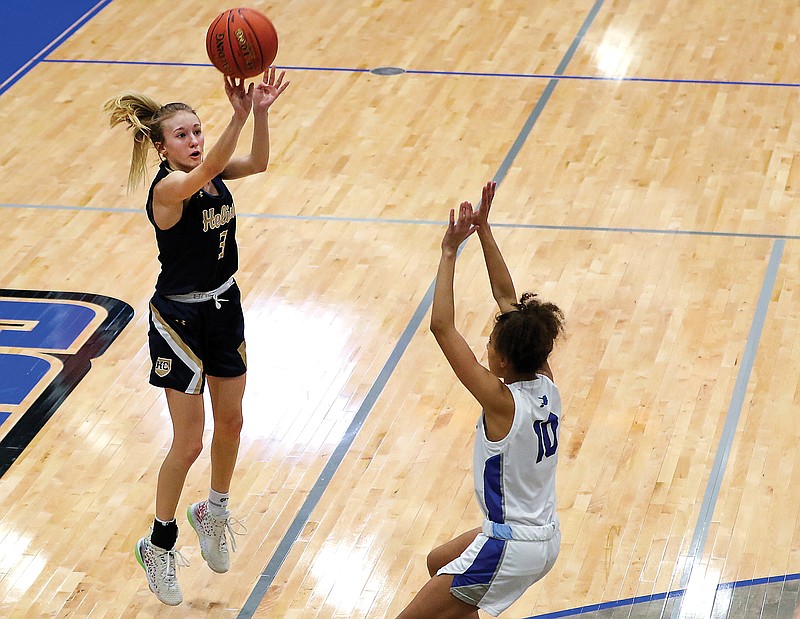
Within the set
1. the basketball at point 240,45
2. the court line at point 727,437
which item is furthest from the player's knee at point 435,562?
the basketball at point 240,45

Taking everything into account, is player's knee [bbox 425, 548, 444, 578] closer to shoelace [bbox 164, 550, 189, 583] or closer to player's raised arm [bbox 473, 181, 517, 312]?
player's raised arm [bbox 473, 181, 517, 312]

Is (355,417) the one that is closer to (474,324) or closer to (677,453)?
(474,324)

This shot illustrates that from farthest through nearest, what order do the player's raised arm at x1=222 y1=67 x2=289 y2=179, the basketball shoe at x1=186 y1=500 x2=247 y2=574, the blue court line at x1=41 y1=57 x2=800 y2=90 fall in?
the blue court line at x1=41 y1=57 x2=800 y2=90 < the basketball shoe at x1=186 y1=500 x2=247 y2=574 < the player's raised arm at x1=222 y1=67 x2=289 y2=179

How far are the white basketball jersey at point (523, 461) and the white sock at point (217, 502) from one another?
53.9 inches

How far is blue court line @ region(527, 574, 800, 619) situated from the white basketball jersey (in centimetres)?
109

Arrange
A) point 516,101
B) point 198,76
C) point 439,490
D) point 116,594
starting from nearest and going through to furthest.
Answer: point 116,594
point 439,490
point 516,101
point 198,76

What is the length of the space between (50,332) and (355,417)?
1830 mm

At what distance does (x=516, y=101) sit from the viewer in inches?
379

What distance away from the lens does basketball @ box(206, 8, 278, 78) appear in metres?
4.72

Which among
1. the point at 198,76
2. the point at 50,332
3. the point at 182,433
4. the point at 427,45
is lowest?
the point at 427,45

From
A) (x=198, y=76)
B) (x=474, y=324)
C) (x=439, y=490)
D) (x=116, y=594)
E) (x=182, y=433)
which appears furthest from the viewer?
(x=198, y=76)

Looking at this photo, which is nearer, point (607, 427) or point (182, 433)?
point (182, 433)

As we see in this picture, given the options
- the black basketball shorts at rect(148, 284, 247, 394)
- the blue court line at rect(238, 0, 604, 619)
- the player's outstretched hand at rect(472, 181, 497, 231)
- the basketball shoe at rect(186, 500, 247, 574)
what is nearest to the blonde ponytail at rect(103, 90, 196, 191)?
the black basketball shorts at rect(148, 284, 247, 394)

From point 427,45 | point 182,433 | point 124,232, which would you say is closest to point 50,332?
point 124,232
